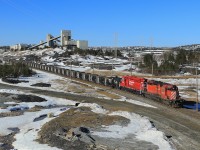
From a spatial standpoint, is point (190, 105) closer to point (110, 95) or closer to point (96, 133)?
point (110, 95)

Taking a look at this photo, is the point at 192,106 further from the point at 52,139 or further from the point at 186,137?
the point at 52,139

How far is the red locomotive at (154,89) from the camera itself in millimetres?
43312

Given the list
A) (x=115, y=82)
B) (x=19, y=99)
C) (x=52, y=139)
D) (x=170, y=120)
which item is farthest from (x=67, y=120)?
(x=115, y=82)

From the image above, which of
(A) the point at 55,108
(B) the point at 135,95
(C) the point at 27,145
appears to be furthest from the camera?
(B) the point at 135,95

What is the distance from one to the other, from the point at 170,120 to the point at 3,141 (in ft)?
52.0

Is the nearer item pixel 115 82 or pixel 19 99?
pixel 19 99

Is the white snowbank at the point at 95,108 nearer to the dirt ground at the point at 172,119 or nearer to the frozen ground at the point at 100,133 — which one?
the frozen ground at the point at 100,133

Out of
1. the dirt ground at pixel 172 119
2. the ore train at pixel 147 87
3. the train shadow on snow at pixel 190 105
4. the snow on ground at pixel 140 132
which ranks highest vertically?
the ore train at pixel 147 87

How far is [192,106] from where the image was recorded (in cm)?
4472

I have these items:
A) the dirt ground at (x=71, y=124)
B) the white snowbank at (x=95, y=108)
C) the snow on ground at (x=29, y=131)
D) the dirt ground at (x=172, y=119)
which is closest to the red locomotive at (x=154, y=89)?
the dirt ground at (x=172, y=119)

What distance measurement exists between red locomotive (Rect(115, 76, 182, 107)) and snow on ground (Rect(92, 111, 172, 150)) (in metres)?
10.9

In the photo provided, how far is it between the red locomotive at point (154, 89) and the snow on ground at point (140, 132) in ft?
35.6

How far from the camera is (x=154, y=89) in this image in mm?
47750

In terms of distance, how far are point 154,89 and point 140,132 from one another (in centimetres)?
1951
